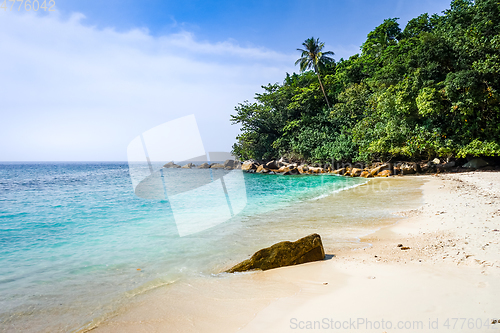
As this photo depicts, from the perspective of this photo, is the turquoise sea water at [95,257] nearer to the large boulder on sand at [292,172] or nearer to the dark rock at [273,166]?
the large boulder on sand at [292,172]

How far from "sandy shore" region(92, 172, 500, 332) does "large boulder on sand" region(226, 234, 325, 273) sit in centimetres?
19

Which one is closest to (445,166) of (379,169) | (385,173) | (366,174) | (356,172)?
(385,173)

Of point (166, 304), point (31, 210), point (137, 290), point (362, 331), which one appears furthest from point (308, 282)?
point (31, 210)

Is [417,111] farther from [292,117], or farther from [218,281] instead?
[218,281]

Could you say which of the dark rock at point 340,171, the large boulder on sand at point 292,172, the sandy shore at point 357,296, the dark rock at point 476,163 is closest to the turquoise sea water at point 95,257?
the sandy shore at point 357,296

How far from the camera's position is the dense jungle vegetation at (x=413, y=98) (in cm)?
1599

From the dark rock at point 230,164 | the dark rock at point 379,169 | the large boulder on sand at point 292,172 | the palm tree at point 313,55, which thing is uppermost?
the palm tree at point 313,55

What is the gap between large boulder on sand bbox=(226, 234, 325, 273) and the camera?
461 centimetres

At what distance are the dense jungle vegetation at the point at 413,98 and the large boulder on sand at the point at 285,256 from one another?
56.7 feet

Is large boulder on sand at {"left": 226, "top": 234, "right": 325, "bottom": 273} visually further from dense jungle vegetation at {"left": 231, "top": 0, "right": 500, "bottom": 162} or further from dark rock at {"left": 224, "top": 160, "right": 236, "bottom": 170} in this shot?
dark rock at {"left": 224, "top": 160, "right": 236, "bottom": 170}

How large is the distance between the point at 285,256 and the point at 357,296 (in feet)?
5.60

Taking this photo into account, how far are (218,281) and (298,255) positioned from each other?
1521 millimetres

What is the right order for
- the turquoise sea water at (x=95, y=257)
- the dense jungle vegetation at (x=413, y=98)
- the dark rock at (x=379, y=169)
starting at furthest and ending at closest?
1. the dark rock at (x=379, y=169)
2. the dense jungle vegetation at (x=413, y=98)
3. the turquoise sea water at (x=95, y=257)

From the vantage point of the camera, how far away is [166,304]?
3600 millimetres
